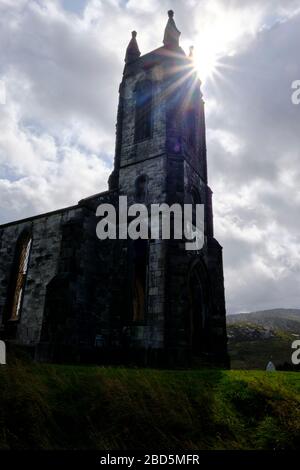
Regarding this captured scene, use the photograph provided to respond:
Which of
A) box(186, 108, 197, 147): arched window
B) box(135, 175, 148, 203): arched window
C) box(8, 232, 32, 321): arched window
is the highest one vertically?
box(186, 108, 197, 147): arched window

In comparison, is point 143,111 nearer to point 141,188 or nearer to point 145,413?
point 141,188

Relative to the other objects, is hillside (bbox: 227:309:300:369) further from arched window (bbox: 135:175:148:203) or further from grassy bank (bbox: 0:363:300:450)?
grassy bank (bbox: 0:363:300:450)

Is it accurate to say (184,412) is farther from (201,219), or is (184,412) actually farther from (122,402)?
(201,219)

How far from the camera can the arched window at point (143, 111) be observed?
18328 mm

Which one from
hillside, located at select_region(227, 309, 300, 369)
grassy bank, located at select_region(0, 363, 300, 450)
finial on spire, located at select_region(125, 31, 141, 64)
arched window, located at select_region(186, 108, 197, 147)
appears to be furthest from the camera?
hillside, located at select_region(227, 309, 300, 369)

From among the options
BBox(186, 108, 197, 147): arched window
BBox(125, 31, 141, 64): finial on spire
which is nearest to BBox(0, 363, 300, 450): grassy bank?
BBox(186, 108, 197, 147): arched window

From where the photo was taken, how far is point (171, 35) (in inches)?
805

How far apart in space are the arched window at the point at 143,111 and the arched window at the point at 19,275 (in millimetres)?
7902

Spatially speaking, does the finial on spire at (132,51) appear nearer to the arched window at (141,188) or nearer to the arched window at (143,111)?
the arched window at (143,111)

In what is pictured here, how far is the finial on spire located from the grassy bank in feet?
63.7

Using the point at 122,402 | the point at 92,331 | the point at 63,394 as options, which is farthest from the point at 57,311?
the point at 122,402

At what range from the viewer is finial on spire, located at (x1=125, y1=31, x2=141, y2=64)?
70.1 feet

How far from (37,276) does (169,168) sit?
7849 mm

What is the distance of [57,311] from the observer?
13.1m
